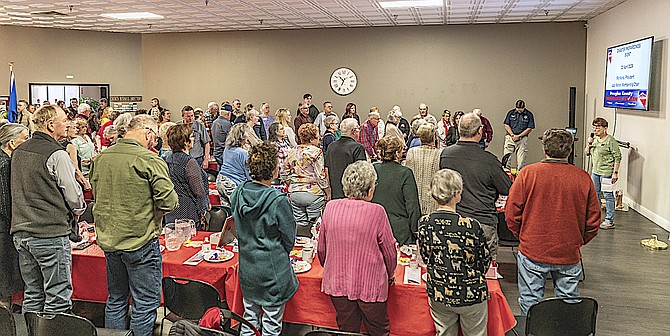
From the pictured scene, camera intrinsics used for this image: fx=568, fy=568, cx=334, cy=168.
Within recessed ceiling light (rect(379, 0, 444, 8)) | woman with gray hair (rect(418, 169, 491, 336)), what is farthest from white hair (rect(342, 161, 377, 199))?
recessed ceiling light (rect(379, 0, 444, 8))

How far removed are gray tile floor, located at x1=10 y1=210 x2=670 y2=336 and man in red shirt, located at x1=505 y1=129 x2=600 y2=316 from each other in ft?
3.93

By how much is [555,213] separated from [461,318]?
102cm

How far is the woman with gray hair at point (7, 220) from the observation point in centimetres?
381

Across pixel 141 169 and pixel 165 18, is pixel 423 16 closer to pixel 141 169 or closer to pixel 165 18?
pixel 165 18

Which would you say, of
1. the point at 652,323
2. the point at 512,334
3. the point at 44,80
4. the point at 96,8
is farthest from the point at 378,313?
the point at 44,80

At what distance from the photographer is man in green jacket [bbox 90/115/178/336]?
3.47 metres

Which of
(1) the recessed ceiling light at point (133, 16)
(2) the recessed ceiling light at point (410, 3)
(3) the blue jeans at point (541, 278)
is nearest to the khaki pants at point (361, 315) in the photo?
→ (3) the blue jeans at point (541, 278)

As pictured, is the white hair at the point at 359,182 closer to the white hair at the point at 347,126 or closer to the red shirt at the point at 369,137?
the white hair at the point at 347,126

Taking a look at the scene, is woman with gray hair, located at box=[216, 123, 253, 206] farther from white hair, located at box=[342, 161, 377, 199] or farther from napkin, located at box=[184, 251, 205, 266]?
white hair, located at box=[342, 161, 377, 199]

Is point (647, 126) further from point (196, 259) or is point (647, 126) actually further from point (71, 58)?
point (71, 58)

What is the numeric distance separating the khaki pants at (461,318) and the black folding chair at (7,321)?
225cm

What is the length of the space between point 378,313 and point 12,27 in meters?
15.0

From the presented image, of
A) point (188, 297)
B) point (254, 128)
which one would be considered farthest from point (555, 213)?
point (254, 128)

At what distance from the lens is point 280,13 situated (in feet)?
38.7
